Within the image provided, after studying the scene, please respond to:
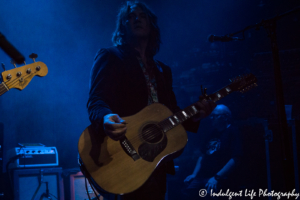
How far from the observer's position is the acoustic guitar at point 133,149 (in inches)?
63.3

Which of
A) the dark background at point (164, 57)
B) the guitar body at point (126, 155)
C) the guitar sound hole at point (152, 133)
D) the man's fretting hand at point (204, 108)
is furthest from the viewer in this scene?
the dark background at point (164, 57)

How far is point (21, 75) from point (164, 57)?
3.50 meters

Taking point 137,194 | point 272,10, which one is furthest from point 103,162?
point 272,10

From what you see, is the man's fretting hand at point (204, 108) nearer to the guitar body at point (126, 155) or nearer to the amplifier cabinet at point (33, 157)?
the guitar body at point (126, 155)

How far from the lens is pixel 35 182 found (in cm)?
460

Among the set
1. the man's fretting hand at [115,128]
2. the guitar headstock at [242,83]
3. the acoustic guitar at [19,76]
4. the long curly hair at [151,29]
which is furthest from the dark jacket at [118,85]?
the acoustic guitar at [19,76]

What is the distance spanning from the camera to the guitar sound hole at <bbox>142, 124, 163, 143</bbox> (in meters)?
1.84

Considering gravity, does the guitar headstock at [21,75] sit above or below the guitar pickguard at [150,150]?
above

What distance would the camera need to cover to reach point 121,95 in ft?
6.47

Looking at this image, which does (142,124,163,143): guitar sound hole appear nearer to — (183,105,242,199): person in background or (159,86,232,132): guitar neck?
(159,86,232,132): guitar neck

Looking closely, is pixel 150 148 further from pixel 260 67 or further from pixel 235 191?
pixel 260 67

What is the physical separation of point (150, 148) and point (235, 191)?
314 cm

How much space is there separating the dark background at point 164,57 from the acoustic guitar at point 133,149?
2892 millimetres

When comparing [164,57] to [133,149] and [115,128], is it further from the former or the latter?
[115,128]
